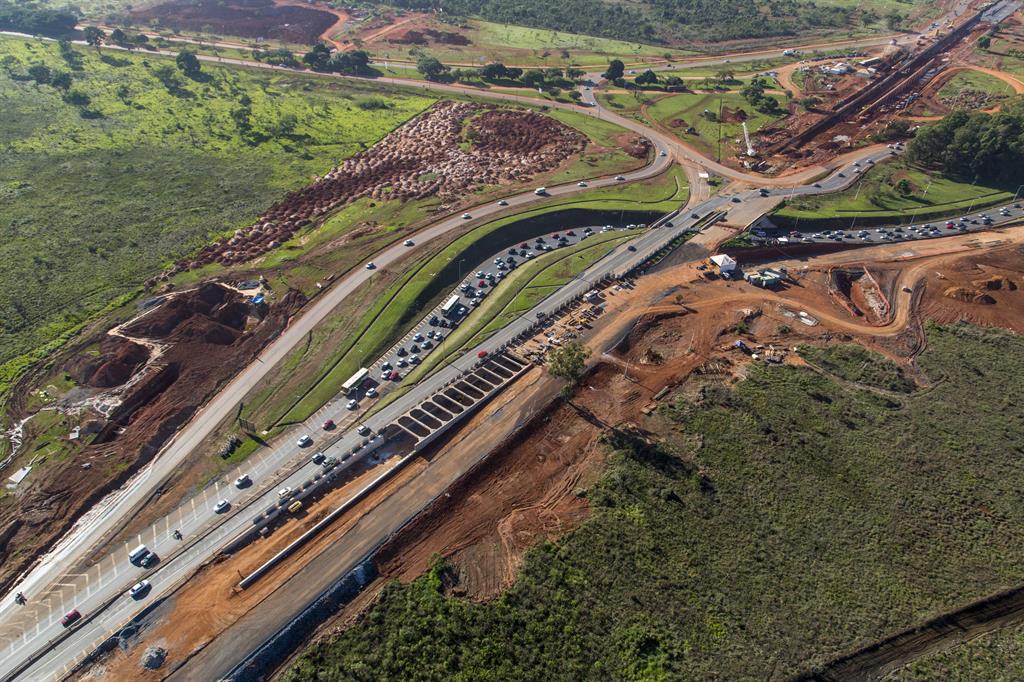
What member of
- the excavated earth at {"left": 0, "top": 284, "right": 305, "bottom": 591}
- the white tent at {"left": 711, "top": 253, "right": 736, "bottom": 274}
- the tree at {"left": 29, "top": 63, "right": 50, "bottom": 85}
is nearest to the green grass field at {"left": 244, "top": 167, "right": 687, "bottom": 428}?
the excavated earth at {"left": 0, "top": 284, "right": 305, "bottom": 591}


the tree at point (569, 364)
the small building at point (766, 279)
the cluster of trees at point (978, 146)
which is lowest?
the tree at point (569, 364)

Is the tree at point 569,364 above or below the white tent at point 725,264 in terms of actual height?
→ below

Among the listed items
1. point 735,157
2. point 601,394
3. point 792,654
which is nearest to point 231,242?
point 601,394

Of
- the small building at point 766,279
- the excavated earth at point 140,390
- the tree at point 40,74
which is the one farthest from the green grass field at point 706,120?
the tree at point 40,74

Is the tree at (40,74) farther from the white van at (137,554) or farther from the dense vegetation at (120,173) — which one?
the white van at (137,554)

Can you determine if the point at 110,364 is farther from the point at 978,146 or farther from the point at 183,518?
the point at 978,146

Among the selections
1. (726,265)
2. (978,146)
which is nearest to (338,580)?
(726,265)

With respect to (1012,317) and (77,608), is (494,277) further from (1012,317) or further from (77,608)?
(1012,317)

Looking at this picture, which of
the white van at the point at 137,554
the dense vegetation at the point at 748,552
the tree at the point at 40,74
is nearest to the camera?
the dense vegetation at the point at 748,552
